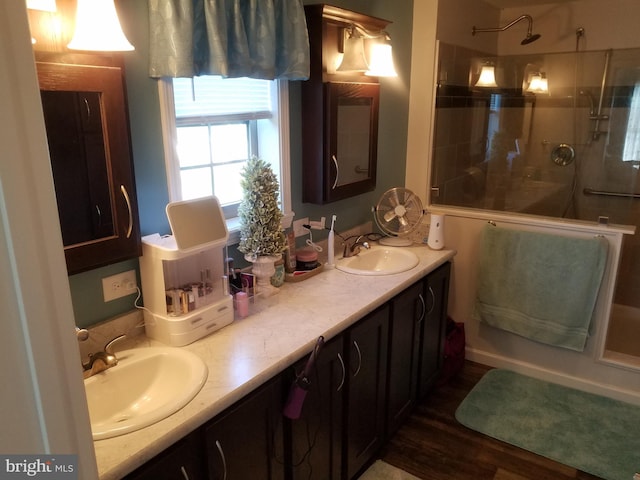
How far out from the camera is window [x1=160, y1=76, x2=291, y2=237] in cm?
185

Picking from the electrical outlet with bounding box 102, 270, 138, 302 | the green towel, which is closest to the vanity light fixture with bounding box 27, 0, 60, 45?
the electrical outlet with bounding box 102, 270, 138, 302

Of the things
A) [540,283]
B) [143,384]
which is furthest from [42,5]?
[540,283]

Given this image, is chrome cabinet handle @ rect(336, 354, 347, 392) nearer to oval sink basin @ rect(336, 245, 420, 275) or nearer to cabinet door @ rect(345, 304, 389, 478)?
cabinet door @ rect(345, 304, 389, 478)

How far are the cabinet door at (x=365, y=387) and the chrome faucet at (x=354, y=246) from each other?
1.85 ft

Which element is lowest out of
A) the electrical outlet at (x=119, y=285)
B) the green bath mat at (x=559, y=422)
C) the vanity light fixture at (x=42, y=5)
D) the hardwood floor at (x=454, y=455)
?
the hardwood floor at (x=454, y=455)

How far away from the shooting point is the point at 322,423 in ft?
6.19

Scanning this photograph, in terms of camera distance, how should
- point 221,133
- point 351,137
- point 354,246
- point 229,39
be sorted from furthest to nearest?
1. point 354,246
2. point 351,137
3. point 221,133
4. point 229,39

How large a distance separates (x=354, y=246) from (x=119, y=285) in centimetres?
139

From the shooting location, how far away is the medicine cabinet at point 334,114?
7.55 feet

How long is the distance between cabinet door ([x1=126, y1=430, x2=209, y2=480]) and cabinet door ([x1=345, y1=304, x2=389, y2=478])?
2.57 ft

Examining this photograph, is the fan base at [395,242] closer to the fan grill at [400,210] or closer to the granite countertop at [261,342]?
the fan grill at [400,210]

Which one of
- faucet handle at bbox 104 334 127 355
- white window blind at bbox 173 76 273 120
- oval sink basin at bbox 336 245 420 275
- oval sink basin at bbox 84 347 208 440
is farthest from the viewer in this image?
oval sink basin at bbox 336 245 420 275

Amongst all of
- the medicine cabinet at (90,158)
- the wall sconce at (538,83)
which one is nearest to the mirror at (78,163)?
the medicine cabinet at (90,158)

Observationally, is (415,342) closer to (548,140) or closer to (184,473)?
(184,473)
